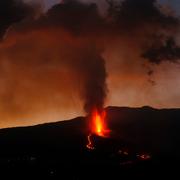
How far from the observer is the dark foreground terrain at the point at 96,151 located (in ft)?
251

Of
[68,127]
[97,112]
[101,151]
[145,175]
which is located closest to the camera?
[145,175]

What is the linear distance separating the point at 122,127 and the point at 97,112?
40.3 metres

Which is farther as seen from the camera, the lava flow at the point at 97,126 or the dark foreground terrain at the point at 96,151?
the lava flow at the point at 97,126

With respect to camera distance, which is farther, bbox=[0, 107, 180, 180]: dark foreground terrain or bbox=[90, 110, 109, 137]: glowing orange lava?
bbox=[90, 110, 109, 137]: glowing orange lava

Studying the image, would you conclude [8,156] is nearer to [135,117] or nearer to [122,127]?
[122,127]

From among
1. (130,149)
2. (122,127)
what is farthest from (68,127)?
(130,149)

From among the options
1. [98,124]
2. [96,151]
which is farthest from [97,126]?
[96,151]

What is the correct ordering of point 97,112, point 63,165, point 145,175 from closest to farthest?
point 145,175 → point 63,165 → point 97,112

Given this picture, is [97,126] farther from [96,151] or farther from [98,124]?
[96,151]

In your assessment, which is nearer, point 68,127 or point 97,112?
point 97,112

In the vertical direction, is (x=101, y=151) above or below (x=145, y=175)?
above

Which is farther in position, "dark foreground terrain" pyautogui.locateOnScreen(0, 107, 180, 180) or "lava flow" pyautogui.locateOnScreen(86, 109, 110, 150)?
"lava flow" pyautogui.locateOnScreen(86, 109, 110, 150)

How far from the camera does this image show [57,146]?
361 feet

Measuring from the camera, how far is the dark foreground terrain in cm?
7638
